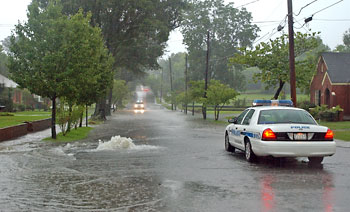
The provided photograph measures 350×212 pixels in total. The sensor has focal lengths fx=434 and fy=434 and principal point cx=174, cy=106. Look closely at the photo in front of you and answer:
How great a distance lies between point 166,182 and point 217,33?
261 ft

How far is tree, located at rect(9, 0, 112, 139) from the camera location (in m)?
18.2

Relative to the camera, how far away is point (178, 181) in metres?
8.77

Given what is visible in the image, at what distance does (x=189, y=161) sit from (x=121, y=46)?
33530 mm

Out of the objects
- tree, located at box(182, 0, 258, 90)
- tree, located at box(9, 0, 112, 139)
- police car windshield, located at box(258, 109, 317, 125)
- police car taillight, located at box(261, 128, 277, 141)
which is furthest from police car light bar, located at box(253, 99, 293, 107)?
tree, located at box(182, 0, 258, 90)

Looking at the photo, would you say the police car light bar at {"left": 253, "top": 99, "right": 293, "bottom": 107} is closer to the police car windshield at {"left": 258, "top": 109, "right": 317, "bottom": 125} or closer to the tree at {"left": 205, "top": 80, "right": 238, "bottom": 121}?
the police car windshield at {"left": 258, "top": 109, "right": 317, "bottom": 125}

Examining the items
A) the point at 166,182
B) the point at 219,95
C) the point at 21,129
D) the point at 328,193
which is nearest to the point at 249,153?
the point at 166,182

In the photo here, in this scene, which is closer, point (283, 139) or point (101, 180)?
point (101, 180)

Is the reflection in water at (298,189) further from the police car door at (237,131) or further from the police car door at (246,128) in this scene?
the police car door at (237,131)

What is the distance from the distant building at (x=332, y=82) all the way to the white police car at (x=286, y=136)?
2745 cm

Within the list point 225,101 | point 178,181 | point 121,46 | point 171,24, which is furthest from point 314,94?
point 178,181

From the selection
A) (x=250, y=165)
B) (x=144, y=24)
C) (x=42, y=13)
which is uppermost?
(x=144, y=24)

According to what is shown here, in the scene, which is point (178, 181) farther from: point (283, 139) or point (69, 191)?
point (283, 139)

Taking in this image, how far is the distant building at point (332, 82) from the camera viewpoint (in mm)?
37750

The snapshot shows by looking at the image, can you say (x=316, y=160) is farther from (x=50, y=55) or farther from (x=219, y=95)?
(x=219, y=95)
